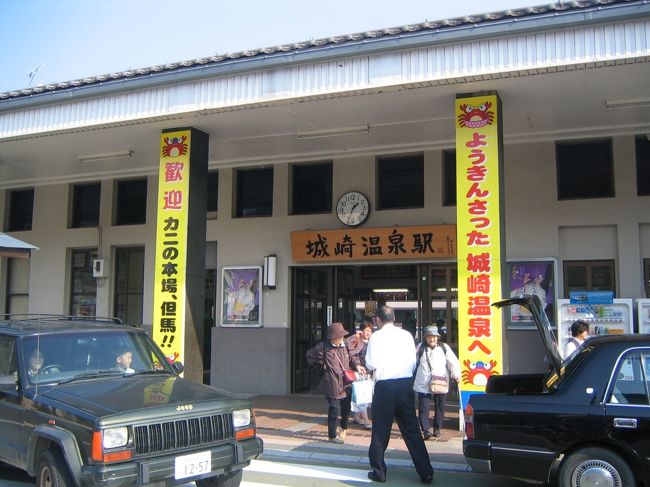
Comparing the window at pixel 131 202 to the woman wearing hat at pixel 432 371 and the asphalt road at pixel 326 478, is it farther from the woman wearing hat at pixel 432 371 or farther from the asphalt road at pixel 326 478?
the asphalt road at pixel 326 478

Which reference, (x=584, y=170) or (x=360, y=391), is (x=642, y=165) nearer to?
(x=584, y=170)

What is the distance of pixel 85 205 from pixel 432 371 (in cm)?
1088

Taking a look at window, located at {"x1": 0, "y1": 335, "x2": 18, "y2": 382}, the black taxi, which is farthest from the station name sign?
window, located at {"x1": 0, "y1": 335, "x2": 18, "y2": 382}

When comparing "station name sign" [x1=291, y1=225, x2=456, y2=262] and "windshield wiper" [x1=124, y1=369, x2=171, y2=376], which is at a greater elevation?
"station name sign" [x1=291, y1=225, x2=456, y2=262]

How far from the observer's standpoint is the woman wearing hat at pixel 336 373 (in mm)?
8734

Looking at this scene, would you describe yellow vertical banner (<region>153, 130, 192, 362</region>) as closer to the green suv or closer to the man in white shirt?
the green suv

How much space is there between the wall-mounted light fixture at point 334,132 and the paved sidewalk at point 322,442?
517 centimetres

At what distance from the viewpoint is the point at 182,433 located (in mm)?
5176

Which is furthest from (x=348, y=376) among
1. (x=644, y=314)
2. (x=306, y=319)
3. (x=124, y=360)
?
(x=306, y=319)

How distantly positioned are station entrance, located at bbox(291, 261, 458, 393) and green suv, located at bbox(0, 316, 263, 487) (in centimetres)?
704

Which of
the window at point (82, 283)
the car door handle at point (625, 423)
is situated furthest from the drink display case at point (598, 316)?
the window at point (82, 283)

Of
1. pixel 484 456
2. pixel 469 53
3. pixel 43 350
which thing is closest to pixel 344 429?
pixel 484 456

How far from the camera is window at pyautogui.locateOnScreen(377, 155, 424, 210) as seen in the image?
12812 millimetres

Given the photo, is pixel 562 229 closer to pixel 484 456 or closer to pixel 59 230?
pixel 484 456
